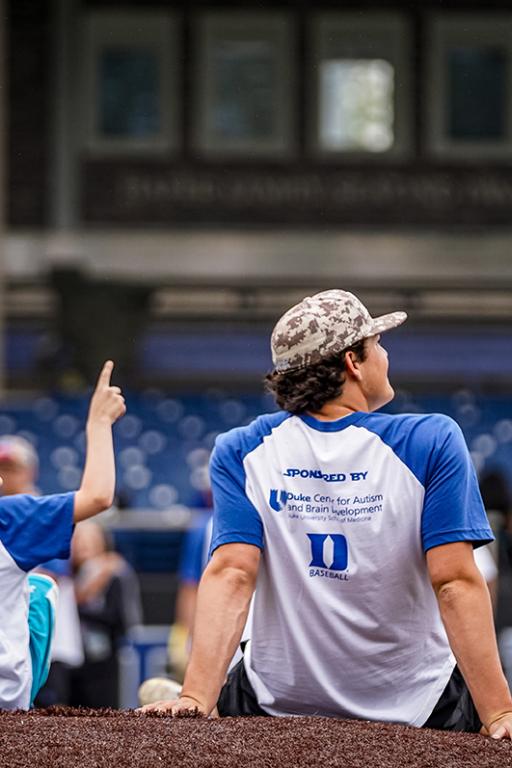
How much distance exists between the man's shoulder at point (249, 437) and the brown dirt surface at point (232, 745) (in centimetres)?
69

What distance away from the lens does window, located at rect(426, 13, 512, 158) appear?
2011cm

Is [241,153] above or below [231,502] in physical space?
above

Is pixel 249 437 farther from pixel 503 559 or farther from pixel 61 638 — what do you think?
pixel 503 559

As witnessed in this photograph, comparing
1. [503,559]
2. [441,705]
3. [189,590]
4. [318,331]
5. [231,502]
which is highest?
[318,331]

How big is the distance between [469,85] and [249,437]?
17.0 m

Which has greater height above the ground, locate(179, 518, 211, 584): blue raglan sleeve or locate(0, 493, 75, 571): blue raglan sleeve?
locate(0, 493, 75, 571): blue raglan sleeve

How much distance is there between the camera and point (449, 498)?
3.76m

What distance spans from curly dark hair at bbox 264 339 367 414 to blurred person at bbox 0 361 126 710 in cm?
66

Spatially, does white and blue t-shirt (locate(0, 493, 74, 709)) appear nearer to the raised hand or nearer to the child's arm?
the child's arm

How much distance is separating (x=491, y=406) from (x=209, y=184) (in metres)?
4.51

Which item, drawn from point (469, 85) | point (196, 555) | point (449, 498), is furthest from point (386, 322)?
point (469, 85)

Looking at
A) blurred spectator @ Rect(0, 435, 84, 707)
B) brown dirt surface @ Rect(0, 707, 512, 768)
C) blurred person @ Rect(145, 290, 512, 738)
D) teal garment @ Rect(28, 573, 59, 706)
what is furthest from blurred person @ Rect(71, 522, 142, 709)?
brown dirt surface @ Rect(0, 707, 512, 768)

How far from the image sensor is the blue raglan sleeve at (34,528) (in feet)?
13.7

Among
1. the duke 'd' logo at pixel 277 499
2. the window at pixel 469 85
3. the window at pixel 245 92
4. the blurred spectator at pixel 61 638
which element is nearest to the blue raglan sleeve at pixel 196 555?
the blurred spectator at pixel 61 638
